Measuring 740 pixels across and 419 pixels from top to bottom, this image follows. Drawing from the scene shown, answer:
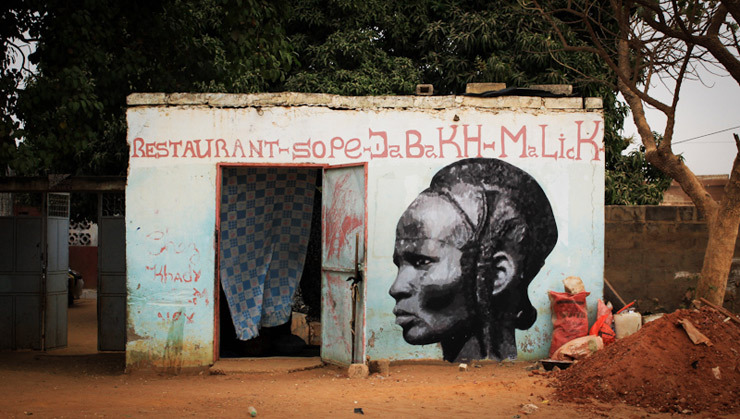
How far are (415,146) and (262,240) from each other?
96.8 inches

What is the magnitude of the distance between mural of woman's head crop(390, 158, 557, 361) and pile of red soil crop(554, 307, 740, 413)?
1174 mm

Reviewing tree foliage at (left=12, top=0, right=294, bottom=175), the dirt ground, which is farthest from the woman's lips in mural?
tree foliage at (left=12, top=0, right=294, bottom=175)

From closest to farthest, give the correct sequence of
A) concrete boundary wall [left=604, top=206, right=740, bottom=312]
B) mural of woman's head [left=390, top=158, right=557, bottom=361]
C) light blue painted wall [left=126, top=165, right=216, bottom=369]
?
light blue painted wall [left=126, top=165, right=216, bottom=369] < mural of woman's head [left=390, top=158, right=557, bottom=361] < concrete boundary wall [left=604, top=206, right=740, bottom=312]

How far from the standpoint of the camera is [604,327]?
24.8 ft

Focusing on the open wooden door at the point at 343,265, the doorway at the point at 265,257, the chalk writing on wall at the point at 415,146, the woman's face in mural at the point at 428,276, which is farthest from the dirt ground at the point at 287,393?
the chalk writing on wall at the point at 415,146

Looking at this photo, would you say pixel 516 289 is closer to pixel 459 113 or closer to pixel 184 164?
pixel 459 113

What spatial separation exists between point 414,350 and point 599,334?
1.99 m

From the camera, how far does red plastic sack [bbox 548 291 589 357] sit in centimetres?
756

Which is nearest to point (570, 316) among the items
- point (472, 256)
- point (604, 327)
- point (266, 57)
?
point (604, 327)

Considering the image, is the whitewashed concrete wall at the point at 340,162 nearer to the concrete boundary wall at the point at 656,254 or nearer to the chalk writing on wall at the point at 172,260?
the chalk writing on wall at the point at 172,260

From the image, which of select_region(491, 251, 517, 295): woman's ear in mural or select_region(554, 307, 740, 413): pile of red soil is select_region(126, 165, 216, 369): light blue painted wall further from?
select_region(554, 307, 740, 413): pile of red soil

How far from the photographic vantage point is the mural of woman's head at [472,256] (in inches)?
305

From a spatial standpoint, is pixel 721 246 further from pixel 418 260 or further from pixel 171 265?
pixel 171 265

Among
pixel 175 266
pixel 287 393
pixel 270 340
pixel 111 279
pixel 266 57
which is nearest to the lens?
pixel 287 393
